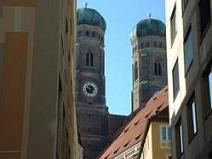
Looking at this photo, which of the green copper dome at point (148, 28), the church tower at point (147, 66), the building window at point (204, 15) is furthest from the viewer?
the green copper dome at point (148, 28)

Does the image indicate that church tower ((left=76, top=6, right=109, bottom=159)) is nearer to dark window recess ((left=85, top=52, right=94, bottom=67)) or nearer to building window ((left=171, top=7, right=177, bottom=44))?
dark window recess ((left=85, top=52, right=94, bottom=67))

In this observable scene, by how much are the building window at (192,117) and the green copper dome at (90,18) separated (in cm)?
9843

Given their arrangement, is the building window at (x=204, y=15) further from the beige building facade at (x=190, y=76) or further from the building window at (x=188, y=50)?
the building window at (x=188, y=50)

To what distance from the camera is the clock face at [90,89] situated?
363ft

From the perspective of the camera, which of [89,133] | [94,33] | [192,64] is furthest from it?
[94,33]

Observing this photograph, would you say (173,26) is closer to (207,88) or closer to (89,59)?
(207,88)

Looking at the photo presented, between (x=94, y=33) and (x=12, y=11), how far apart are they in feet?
339

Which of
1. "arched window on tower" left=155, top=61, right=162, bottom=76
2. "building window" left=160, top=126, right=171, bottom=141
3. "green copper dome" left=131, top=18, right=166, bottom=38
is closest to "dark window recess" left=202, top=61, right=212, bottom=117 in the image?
"building window" left=160, top=126, right=171, bottom=141

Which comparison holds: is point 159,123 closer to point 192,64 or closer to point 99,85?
point 192,64

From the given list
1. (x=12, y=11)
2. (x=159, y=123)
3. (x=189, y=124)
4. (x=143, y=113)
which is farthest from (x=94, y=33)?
(x=12, y=11)

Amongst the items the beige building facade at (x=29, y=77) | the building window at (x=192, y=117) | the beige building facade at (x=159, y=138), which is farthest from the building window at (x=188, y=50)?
the beige building facade at (x=159, y=138)

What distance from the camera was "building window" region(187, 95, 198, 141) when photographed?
2275 centimetres

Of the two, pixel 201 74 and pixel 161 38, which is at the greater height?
pixel 161 38

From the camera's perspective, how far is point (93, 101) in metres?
110
